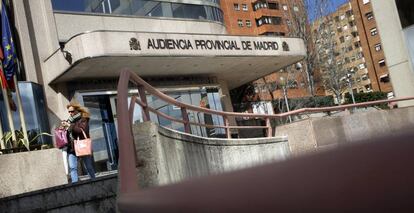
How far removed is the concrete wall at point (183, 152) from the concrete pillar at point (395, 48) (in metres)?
8.08

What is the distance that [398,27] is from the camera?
51.6 ft

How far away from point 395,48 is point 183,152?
1211cm

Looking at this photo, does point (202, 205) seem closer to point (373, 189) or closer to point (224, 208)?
point (224, 208)

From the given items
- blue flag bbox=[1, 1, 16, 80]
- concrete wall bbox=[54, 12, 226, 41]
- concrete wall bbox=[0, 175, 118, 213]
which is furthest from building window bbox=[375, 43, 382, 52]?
concrete wall bbox=[0, 175, 118, 213]

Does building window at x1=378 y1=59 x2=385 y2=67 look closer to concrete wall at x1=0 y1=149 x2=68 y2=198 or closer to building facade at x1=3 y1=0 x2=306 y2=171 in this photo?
building facade at x1=3 y1=0 x2=306 y2=171

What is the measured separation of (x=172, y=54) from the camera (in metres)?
18.7

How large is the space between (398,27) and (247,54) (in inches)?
279

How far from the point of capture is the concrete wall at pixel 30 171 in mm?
8109

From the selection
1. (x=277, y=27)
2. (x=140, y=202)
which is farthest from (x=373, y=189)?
(x=277, y=27)

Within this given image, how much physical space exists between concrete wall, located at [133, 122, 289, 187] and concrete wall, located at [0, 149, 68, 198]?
10.0 ft

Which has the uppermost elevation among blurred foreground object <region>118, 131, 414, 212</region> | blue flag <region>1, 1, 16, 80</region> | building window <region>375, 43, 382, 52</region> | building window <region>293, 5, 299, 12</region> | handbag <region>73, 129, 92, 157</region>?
building window <region>375, 43, 382, 52</region>

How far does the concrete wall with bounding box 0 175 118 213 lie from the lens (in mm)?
5805

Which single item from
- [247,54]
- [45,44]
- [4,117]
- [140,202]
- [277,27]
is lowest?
[140,202]

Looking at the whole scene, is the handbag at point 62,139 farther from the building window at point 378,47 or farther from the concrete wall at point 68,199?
the building window at point 378,47
